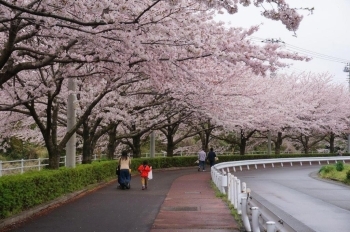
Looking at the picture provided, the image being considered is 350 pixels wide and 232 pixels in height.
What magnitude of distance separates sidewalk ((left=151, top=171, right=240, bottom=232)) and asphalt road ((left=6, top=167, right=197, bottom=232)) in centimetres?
30

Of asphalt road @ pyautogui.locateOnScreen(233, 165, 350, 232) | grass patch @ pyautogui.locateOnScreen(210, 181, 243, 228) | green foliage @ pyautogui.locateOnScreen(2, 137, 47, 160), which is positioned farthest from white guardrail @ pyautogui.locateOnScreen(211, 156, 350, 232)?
green foliage @ pyautogui.locateOnScreen(2, 137, 47, 160)

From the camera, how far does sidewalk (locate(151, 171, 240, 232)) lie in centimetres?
1149

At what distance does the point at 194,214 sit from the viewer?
13.8 m

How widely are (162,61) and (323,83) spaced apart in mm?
48908

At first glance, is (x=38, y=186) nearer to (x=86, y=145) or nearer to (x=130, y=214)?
(x=130, y=214)

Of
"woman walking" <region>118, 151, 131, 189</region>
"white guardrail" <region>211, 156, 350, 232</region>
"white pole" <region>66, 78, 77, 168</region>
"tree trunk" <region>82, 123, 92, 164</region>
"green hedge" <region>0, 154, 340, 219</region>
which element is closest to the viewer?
"white guardrail" <region>211, 156, 350, 232</region>

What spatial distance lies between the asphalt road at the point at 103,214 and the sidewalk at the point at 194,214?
300 millimetres

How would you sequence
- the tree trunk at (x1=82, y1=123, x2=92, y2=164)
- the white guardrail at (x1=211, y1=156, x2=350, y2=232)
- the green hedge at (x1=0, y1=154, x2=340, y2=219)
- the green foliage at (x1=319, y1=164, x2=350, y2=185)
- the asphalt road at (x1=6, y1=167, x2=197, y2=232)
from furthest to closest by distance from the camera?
the green foliage at (x1=319, y1=164, x2=350, y2=185) → the tree trunk at (x1=82, y1=123, x2=92, y2=164) → the green hedge at (x1=0, y1=154, x2=340, y2=219) → the asphalt road at (x1=6, y1=167, x2=197, y2=232) → the white guardrail at (x1=211, y1=156, x2=350, y2=232)

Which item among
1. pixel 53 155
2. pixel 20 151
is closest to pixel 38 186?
pixel 53 155

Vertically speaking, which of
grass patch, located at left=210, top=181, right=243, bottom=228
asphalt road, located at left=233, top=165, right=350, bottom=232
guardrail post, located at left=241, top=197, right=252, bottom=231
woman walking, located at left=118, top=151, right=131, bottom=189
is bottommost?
asphalt road, located at left=233, top=165, right=350, bottom=232

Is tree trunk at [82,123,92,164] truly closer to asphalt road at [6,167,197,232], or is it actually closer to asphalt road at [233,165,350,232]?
asphalt road at [6,167,197,232]

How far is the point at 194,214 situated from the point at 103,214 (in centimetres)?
236

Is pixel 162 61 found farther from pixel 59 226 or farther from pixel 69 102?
pixel 69 102

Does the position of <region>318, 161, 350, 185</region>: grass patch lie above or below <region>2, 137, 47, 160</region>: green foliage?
below
